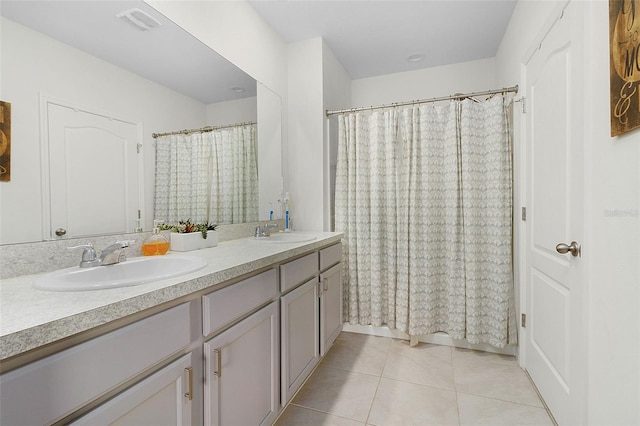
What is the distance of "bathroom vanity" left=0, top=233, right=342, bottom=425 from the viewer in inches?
23.2

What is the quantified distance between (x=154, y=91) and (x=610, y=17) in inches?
72.4

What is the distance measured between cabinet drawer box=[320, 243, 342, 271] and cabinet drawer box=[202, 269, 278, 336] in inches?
24.5

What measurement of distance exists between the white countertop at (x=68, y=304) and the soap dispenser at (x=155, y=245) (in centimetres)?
42

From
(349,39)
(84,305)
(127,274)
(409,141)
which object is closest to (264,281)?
(127,274)

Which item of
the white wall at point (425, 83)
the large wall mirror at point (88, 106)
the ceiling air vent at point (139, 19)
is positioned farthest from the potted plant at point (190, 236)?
the white wall at point (425, 83)

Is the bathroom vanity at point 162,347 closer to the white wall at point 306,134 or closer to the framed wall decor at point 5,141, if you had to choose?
the framed wall decor at point 5,141

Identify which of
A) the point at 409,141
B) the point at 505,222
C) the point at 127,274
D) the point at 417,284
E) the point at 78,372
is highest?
the point at 409,141

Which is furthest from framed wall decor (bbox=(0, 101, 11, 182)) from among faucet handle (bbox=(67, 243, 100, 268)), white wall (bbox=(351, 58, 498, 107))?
white wall (bbox=(351, 58, 498, 107))

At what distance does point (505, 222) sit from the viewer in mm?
2168

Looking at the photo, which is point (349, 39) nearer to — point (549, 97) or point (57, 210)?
point (549, 97)

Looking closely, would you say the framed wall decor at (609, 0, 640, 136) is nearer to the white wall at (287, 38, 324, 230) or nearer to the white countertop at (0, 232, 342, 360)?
the white countertop at (0, 232, 342, 360)

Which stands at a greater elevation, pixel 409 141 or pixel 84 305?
pixel 409 141

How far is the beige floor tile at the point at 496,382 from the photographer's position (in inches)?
69.2

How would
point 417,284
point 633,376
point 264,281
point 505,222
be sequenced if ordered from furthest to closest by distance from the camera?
1. point 417,284
2. point 505,222
3. point 264,281
4. point 633,376
